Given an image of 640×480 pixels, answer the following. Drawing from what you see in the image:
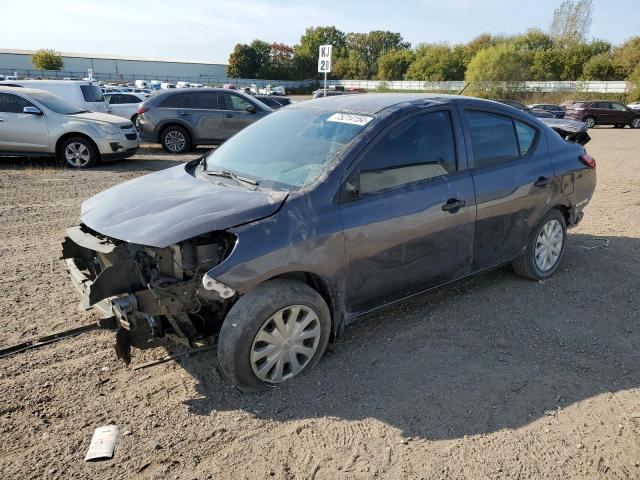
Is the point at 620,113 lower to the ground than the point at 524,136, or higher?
lower

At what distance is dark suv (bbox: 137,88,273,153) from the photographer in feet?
41.7

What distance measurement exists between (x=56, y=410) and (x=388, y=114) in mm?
2862

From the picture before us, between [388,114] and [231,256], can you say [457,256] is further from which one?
[231,256]

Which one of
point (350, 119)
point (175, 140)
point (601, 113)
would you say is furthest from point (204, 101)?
point (601, 113)

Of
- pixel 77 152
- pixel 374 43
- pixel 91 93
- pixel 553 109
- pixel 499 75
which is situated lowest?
pixel 77 152

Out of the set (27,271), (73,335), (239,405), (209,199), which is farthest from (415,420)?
(27,271)

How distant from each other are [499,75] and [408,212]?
5041 cm

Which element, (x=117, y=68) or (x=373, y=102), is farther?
(x=117, y=68)

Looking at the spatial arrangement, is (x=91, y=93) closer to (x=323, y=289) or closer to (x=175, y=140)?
(x=175, y=140)

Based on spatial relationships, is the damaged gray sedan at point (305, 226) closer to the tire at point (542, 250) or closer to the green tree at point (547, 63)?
the tire at point (542, 250)

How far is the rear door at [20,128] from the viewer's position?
34.3 feet

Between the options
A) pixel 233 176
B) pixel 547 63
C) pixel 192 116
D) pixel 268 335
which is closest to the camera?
pixel 268 335

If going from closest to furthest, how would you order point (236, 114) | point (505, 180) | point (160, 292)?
point (160, 292) → point (505, 180) → point (236, 114)

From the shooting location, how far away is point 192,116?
1275 centimetres
